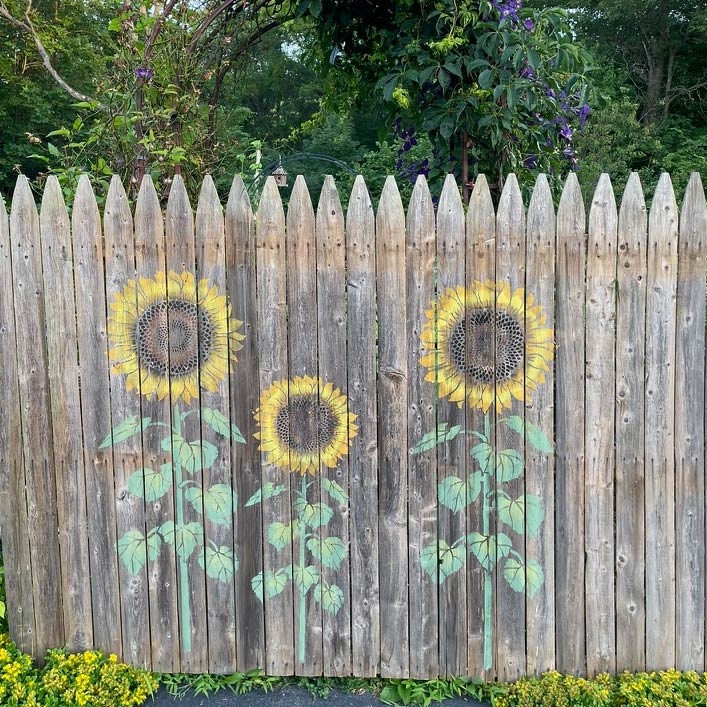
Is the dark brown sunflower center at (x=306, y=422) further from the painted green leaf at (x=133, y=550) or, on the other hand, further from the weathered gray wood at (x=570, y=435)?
the weathered gray wood at (x=570, y=435)

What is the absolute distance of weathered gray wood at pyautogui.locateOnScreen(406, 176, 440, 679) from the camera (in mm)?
2826

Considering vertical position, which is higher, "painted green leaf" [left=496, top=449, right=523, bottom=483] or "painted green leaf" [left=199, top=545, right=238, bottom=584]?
"painted green leaf" [left=496, top=449, right=523, bottom=483]

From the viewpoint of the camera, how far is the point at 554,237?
2809 millimetres

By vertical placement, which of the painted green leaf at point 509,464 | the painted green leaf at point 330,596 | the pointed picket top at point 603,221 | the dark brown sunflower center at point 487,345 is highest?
the pointed picket top at point 603,221

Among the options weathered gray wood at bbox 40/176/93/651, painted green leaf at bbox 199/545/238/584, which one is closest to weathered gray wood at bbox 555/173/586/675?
painted green leaf at bbox 199/545/238/584

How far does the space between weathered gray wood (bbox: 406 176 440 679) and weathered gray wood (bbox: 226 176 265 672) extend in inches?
25.8

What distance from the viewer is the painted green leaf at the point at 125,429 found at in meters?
2.99

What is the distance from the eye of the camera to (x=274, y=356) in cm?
291

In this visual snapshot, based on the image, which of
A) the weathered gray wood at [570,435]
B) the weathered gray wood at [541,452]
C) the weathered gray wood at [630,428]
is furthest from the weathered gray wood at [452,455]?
the weathered gray wood at [630,428]

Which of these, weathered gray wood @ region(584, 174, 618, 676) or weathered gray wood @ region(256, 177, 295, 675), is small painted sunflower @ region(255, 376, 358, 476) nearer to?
weathered gray wood @ region(256, 177, 295, 675)

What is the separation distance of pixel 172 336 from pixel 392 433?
1.02m

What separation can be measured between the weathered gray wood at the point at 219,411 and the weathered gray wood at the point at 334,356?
0.39 meters

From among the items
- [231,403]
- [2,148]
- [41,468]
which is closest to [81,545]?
[41,468]

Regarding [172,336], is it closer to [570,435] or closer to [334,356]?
[334,356]
